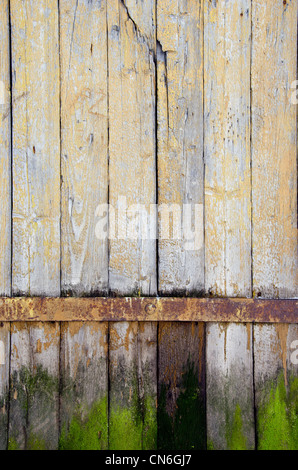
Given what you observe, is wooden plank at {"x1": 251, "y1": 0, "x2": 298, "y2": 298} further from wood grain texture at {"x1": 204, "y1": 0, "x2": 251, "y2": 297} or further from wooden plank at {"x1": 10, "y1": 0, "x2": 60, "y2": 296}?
wooden plank at {"x1": 10, "y1": 0, "x2": 60, "y2": 296}

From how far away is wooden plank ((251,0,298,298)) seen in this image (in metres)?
1.22

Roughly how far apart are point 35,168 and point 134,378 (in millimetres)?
754

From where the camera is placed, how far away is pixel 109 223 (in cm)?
123

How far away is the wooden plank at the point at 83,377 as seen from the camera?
1219mm

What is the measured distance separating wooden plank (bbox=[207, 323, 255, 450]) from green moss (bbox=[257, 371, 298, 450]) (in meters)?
0.04

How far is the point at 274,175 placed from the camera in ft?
4.03

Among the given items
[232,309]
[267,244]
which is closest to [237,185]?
[267,244]

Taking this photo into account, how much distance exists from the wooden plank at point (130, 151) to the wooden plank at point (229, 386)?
0.28m

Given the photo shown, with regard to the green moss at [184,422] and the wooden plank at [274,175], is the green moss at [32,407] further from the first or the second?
the wooden plank at [274,175]

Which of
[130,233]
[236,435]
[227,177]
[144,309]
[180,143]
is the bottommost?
[236,435]

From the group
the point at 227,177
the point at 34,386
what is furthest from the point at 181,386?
the point at 227,177

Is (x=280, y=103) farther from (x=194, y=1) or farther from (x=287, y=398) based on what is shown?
(x=287, y=398)

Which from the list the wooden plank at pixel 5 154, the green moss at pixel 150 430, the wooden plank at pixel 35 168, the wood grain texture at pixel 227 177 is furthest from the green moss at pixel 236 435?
the wooden plank at pixel 5 154

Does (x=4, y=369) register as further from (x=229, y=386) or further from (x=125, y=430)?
(x=229, y=386)
